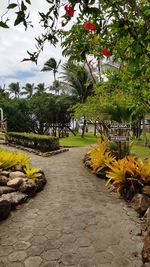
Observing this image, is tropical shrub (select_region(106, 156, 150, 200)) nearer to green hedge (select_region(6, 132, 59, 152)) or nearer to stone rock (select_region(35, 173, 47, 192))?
stone rock (select_region(35, 173, 47, 192))

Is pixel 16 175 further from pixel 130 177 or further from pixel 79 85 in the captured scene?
pixel 79 85

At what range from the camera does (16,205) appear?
22.2 feet

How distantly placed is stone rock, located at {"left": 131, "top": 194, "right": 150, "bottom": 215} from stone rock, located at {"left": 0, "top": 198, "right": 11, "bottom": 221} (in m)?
2.52

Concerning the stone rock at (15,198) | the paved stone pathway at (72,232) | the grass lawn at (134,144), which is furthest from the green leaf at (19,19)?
the grass lawn at (134,144)

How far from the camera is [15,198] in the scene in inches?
271

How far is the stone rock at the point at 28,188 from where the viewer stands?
24.7 ft

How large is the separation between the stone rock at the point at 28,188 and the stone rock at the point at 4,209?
4.25ft

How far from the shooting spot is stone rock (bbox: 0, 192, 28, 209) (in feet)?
21.9

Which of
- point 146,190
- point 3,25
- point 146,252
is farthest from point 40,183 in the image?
point 3,25

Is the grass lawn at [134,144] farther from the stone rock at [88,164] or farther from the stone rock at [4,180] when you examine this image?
the stone rock at [4,180]

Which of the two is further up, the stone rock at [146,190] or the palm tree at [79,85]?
the palm tree at [79,85]

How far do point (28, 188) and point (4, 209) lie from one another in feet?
5.04

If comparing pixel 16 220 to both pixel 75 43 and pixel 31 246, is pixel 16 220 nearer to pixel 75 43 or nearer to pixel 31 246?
pixel 31 246

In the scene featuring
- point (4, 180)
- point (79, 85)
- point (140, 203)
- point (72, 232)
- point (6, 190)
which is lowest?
point (72, 232)
